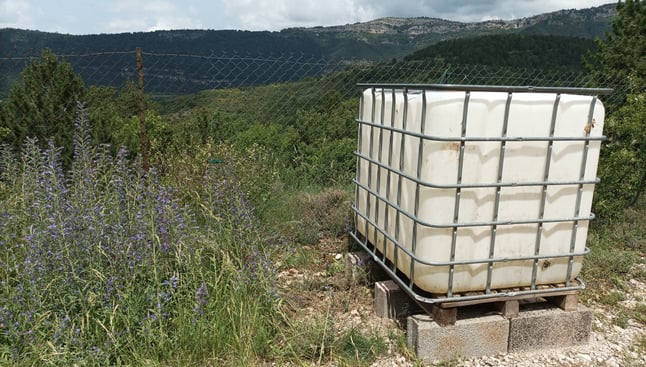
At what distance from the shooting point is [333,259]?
14.2 ft

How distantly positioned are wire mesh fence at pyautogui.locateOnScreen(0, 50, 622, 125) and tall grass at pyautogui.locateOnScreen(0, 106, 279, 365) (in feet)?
7.51

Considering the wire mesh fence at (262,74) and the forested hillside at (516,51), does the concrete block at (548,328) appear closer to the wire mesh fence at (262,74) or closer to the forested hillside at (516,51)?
the wire mesh fence at (262,74)

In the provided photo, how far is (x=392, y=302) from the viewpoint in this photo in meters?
3.31

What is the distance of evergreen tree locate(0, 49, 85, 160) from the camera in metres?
10.5

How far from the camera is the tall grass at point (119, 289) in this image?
8.39 ft

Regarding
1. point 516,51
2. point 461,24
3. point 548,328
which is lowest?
point 548,328

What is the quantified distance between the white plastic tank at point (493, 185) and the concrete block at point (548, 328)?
0.22 meters

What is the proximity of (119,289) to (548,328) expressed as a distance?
2.63 meters

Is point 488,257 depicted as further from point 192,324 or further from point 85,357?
point 85,357

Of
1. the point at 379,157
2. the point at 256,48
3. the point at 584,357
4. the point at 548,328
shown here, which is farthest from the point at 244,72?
the point at 256,48

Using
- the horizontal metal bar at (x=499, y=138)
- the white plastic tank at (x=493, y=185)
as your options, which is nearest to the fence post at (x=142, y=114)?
the white plastic tank at (x=493, y=185)

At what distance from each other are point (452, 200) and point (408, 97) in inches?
27.7

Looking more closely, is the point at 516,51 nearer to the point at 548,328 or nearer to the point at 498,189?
the point at 548,328

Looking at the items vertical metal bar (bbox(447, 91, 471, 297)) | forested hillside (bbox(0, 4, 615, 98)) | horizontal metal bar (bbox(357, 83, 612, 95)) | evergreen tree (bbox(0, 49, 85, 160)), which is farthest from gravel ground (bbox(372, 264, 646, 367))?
evergreen tree (bbox(0, 49, 85, 160))
